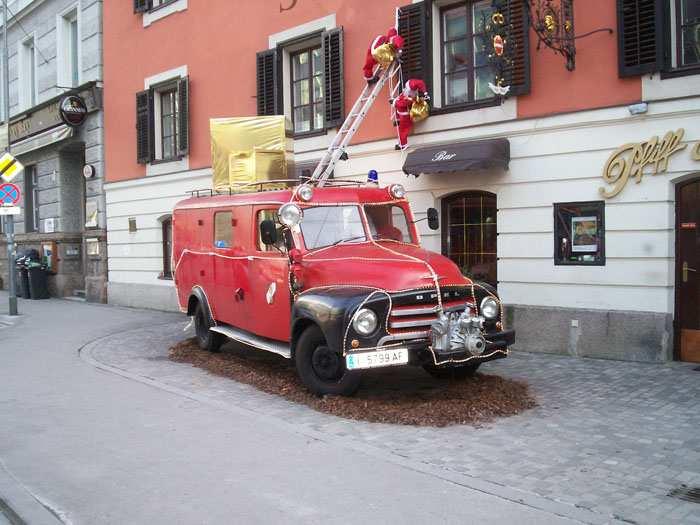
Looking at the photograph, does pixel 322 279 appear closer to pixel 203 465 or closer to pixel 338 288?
pixel 338 288

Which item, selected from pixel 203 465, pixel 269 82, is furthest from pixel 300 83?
pixel 203 465

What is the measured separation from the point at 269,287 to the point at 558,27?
5314 millimetres

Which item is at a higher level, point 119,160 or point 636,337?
point 119,160

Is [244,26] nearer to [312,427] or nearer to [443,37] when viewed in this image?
[443,37]

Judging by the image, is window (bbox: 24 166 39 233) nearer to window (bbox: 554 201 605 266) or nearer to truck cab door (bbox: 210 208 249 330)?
truck cab door (bbox: 210 208 249 330)

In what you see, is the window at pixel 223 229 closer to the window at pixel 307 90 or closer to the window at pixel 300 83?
the window at pixel 300 83

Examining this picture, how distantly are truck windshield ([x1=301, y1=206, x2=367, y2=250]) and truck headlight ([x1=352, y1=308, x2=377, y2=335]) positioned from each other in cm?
161

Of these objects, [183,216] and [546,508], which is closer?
[546,508]

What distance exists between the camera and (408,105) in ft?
38.5

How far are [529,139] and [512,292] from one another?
2298 mm

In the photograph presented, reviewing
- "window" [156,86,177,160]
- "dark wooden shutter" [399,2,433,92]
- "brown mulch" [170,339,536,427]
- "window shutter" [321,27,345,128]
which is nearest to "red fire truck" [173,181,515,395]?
"brown mulch" [170,339,536,427]

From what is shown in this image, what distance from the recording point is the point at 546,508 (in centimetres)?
469

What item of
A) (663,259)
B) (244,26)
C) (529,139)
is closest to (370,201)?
(529,139)

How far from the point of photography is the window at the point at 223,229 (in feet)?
32.2
